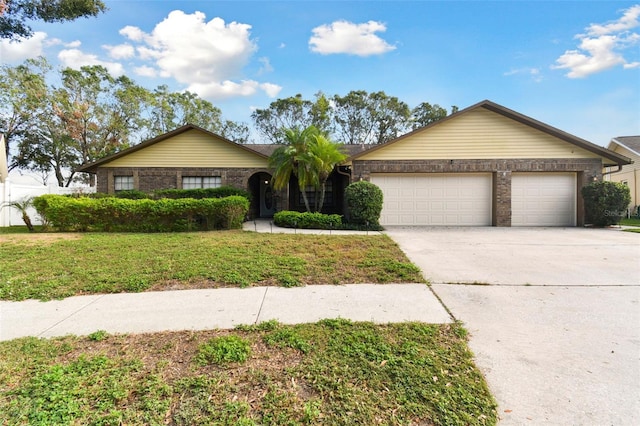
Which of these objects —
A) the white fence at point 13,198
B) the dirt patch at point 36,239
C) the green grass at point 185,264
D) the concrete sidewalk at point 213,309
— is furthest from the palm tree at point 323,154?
the white fence at point 13,198

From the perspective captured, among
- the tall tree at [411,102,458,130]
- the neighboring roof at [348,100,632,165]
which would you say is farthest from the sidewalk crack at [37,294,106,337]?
the tall tree at [411,102,458,130]

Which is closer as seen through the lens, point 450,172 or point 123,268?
point 123,268

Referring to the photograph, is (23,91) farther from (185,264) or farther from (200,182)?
(185,264)

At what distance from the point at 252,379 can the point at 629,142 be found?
97.9 feet

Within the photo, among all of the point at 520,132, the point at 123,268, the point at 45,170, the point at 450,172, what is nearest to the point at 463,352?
the point at 123,268

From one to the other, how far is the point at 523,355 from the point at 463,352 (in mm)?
553

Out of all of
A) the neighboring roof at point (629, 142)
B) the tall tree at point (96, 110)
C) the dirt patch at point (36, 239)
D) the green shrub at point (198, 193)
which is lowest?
the dirt patch at point (36, 239)

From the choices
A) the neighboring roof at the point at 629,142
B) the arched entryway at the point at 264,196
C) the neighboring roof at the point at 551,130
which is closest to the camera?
the neighboring roof at the point at 551,130

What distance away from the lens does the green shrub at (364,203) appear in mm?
10891

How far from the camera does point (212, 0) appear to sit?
875 cm

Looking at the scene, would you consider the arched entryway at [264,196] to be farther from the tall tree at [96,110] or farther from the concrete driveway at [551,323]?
the tall tree at [96,110]

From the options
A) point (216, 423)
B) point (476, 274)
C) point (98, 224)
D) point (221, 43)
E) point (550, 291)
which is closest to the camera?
point (216, 423)

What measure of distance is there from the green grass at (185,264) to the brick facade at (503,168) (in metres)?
5.10

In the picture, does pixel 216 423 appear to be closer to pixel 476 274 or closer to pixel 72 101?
pixel 476 274
